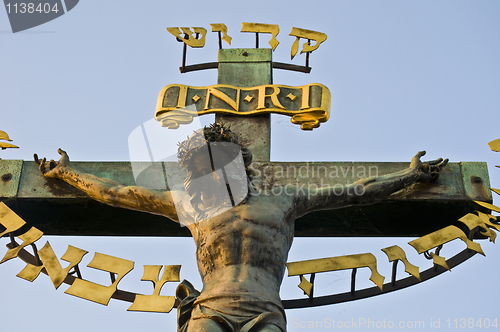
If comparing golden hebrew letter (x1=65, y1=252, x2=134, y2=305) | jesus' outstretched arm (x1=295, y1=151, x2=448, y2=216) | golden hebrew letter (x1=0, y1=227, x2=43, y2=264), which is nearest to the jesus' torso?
jesus' outstretched arm (x1=295, y1=151, x2=448, y2=216)

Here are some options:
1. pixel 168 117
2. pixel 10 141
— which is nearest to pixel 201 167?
pixel 168 117

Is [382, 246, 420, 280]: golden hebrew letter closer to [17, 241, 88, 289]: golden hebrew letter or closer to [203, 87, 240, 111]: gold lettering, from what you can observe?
[203, 87, 240, 111]: gold lettering

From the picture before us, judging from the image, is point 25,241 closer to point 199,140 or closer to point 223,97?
point 199,140

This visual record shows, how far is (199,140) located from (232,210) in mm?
538

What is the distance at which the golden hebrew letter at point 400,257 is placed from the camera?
596 centimetres

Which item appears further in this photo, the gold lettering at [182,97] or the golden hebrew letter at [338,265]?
the gold lettering at [182,97]

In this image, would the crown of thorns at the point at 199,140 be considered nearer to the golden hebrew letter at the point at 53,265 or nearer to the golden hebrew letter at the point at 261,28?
the golden hebrew letter at the point at 53,265

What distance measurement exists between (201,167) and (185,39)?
9.18 feet

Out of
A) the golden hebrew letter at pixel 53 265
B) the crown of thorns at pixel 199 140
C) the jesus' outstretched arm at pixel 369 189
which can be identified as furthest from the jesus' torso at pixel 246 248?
the golden hebrew letter at pixel 53 265

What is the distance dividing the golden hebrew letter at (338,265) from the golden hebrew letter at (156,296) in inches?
33.4

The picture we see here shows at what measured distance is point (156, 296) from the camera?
5699 millimetres

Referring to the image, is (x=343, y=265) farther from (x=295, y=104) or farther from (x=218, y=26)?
(x=218, y=26)

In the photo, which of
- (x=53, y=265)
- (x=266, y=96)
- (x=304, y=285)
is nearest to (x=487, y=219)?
(x=304, y=285)

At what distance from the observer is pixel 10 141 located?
22.2ft
